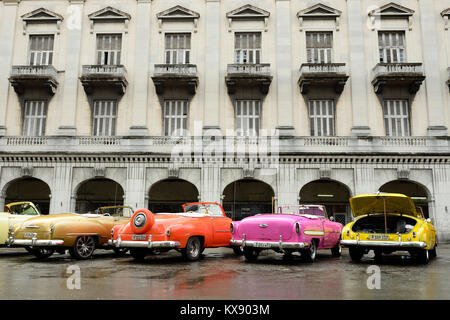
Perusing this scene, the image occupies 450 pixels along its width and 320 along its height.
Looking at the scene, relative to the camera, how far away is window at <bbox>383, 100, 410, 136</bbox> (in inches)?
809

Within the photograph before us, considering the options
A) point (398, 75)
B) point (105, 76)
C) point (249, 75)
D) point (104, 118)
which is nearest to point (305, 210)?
point (249, 75)

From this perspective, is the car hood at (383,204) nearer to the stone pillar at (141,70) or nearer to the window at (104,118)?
the stone pillar at (141,70)

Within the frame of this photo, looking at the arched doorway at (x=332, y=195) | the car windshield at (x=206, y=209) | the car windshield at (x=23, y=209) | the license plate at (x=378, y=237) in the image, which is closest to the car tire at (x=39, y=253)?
the car windshield at (x=23, y=209)

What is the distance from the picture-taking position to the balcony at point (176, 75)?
67.6 feet

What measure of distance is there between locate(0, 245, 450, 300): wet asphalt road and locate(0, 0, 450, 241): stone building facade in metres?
11.0

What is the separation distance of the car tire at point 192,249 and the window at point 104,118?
1283 centimetres

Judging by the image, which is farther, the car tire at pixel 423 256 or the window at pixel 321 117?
the window at pixel 321 117

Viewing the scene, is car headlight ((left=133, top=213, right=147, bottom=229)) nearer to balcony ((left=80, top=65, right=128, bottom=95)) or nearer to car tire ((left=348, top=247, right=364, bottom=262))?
car tire ((left=348, top=247, right=364, bottom=262))

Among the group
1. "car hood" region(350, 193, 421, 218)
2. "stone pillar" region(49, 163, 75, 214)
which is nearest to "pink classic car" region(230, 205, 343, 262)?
"car hood" region(350, 193, 421, 218)

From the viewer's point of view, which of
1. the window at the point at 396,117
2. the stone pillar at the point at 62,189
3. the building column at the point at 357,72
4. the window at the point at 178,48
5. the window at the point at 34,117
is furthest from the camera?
the window at the point at 178,48

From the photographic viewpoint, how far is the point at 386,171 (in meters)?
19.5

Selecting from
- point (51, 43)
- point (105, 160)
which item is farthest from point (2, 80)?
point (105, 160)

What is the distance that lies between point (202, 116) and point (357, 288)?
52.7 ft

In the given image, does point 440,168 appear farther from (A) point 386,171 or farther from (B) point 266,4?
(B) point 266,4
